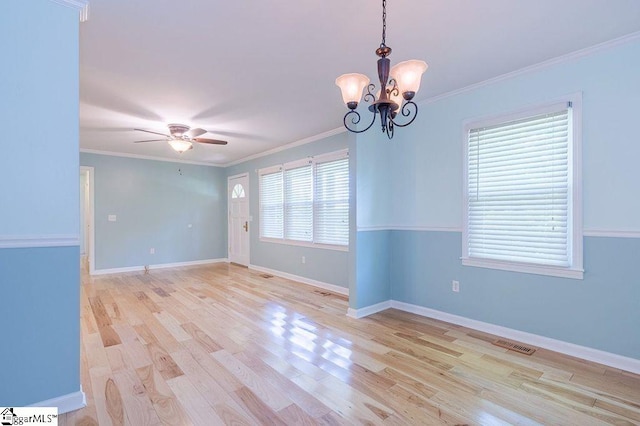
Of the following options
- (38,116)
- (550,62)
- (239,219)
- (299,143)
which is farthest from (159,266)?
(550,62)

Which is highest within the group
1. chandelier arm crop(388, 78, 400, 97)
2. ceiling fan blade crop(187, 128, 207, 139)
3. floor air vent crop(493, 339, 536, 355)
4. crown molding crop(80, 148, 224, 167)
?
crown molding crop(80, 148, 224, 167)

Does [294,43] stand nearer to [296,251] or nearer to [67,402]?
[67,402]

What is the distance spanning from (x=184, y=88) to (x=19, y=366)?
8.31 ft

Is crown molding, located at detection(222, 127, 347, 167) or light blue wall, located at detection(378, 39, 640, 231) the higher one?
crown molding, located at detection(222, 127, 347, 167)

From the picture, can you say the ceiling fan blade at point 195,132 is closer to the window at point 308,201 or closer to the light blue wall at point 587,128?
the window at point 308,201

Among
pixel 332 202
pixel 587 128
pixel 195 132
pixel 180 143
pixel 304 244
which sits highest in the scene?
pixel 195 132

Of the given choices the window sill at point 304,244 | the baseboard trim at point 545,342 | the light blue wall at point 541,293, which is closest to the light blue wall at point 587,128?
the light blue wall at point 541,293

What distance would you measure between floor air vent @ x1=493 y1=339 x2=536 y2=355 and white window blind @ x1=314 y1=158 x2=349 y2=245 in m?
2.29

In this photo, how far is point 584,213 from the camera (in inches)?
98.6

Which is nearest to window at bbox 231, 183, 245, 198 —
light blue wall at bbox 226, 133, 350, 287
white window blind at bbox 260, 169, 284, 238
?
light blue wall at bbox 226, 133, 350, 287

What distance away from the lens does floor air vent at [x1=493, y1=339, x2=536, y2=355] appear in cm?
264

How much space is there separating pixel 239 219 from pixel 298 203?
2.34m

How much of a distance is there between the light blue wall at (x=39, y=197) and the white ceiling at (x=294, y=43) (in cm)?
39

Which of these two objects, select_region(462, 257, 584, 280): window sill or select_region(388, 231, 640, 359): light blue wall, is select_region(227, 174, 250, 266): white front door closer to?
select_region(388, 231, 640, 359): light blue wall
